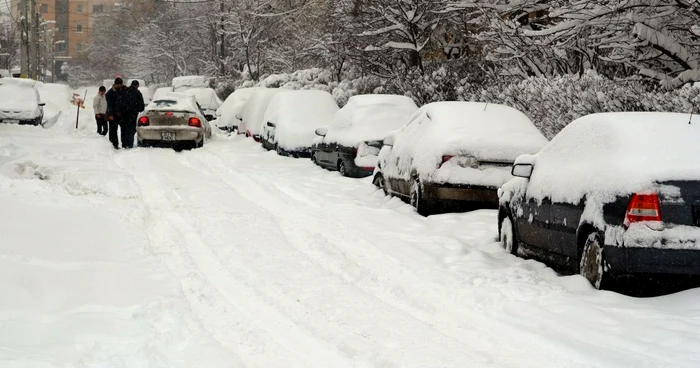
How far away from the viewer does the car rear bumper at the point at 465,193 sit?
11.5m

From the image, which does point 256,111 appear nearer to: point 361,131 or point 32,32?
point 361,131

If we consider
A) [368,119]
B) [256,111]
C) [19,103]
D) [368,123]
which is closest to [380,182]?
[368,123]

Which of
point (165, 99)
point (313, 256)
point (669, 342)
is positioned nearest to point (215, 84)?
point (165, 99)

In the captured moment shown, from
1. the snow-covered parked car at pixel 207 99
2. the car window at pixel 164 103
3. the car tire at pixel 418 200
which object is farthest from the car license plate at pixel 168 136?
the snow-covered parked car at pixel 207 99

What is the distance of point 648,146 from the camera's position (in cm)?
733

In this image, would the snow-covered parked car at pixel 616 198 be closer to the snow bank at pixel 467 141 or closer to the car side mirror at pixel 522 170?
the car side mirror at pixel 522 170

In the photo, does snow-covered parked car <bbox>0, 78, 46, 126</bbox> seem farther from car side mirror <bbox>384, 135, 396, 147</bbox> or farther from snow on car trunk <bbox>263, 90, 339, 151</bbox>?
car side mirror <bbox>384, 135, 396, 147</bbox>

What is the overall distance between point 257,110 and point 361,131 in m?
10.6

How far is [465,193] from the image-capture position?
38.0ft

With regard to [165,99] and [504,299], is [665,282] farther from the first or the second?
[165,99]

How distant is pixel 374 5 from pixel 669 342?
19767 mm

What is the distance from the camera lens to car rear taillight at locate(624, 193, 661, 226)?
6766 mm

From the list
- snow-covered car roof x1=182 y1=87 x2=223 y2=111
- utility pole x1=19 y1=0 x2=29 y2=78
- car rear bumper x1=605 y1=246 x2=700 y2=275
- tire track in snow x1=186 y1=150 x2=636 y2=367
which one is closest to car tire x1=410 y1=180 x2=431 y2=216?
tire track in snow x1=186 y1=150 x2=636 y2=367

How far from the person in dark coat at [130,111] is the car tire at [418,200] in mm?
12209
